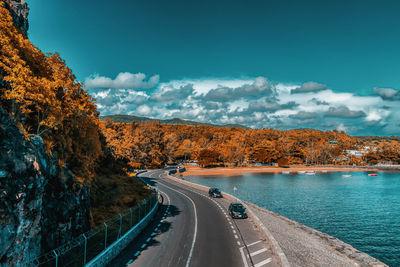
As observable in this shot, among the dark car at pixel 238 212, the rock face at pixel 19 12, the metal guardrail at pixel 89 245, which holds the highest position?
the rock face at pixel 19 12

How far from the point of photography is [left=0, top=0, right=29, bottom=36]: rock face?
21.3 meters

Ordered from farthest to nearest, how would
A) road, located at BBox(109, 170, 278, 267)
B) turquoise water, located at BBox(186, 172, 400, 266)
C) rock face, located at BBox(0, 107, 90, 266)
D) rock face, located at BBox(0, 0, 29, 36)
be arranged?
1. turquoise water, located at BBox(186, 172, 400, 266)
2. rock face, located at BBox(0, 0, 29, 36)
3. road, located at BBox(109, 170, 278, 267)
4. rock face, located at BBox(0, 107, 90, 266)

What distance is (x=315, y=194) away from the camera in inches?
2400

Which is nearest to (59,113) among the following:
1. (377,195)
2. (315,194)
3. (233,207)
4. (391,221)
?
(233,207)

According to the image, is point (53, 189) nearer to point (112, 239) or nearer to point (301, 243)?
point (112, 239)

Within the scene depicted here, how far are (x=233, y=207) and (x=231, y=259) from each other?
44.5ft

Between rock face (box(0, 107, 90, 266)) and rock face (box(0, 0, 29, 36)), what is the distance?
1407 centimetres

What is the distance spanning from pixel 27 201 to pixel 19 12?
1988 cm

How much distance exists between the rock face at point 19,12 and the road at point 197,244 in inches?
859

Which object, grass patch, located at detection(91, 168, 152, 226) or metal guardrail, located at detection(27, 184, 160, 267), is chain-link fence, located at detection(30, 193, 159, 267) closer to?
metal guardrail, located at detection(27, 184, 160, 267)

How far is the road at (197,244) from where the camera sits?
53.7 feet

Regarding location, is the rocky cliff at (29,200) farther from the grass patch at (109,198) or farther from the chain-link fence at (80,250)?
the grass patch at (109,198)

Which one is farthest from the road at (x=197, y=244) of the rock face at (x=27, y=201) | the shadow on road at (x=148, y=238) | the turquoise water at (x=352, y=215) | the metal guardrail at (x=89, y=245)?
the turquoise water at (x=352, y=215)

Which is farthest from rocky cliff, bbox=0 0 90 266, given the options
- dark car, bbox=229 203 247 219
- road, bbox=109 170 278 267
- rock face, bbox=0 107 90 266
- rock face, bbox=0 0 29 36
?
dark car, bbox=229 203 247 219
